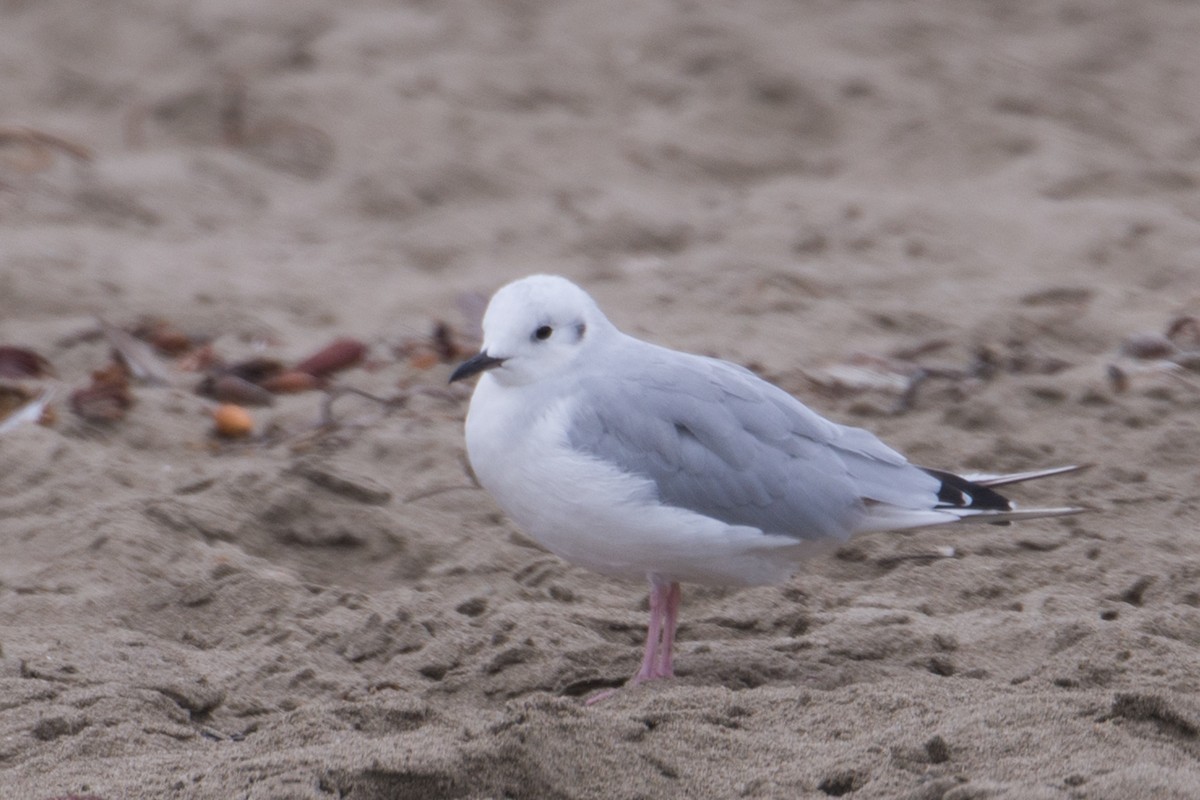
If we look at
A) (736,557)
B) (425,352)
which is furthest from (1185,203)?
(736,557)

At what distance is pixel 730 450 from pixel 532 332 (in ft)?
1.72

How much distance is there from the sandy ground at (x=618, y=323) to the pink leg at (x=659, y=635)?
7 cm

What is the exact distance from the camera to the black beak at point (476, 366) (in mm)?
3668

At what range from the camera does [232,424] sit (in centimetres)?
510

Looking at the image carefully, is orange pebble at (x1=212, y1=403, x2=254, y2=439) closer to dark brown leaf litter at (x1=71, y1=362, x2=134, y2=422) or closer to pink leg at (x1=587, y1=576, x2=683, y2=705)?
dark brown leaf litter at (x1=71, y1=362, x2=134, y2=422)

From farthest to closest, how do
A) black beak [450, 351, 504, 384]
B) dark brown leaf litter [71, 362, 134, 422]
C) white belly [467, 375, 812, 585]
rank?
dark brown leaf litter [71, 362, 134, 422], black beak [450, 351, 504, 384], white belly [467, 375, 812, 585]

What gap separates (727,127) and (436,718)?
5393 mm

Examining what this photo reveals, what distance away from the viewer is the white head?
12.3 feet

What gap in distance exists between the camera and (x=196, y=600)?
13.0ft

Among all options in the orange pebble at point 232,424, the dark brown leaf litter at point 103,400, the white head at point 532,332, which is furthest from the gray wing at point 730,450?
the dark brown leaf litter at point 103,400

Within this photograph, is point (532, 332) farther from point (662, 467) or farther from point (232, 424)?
point (232, 424)

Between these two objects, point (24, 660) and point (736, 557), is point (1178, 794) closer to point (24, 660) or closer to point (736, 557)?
point (736, 557)

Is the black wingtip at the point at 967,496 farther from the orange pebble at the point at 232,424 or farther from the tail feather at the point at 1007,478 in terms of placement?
the orange pebble at the point at 232,424

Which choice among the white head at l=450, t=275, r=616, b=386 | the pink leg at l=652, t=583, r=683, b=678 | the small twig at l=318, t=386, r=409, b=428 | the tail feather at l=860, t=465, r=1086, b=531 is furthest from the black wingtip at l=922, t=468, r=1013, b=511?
the small twig at l=318, t=386, r=409, b=428
